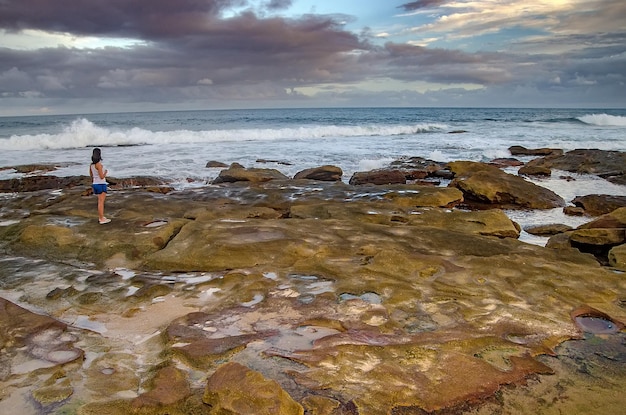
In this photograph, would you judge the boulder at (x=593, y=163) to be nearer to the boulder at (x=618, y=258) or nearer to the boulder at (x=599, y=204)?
the boulder at (x=599, y=204)

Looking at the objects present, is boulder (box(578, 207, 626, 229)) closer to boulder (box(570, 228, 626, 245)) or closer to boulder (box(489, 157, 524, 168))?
boulder (box(570, 228, 626, 245))

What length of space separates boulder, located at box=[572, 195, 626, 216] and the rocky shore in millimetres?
3411

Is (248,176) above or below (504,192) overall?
above

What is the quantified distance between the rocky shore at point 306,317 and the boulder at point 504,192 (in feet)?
12.7

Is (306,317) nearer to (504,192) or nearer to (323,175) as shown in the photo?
(504,192)

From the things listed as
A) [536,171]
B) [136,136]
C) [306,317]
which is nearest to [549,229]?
[306,317]

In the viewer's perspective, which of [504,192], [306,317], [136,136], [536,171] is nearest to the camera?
[306,317]

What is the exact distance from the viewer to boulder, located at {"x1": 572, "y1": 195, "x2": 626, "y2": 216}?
12.0m

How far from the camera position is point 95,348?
4.12 meters

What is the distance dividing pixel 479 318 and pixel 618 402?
4.77 ft

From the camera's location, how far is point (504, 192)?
13.2 metres

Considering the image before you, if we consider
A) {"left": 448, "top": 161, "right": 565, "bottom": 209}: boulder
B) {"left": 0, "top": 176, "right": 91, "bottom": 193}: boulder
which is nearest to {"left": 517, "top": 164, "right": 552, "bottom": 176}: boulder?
{"left": 448, "top": 161, "right": 565, "bottom": 209}: boulder

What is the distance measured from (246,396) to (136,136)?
125 ft

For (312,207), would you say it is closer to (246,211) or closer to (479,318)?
(246,211)
